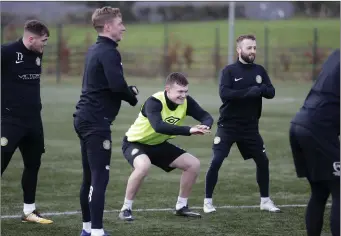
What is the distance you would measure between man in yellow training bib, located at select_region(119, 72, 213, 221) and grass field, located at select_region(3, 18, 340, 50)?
116ft

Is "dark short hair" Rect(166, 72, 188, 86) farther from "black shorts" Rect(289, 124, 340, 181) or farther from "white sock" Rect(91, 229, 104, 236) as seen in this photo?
"black shorts" Rect(289, 124, 340, 181)

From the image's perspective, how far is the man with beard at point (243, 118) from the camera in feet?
31.7

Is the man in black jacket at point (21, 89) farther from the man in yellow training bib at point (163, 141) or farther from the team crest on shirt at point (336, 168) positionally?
the team crest on shirt at point (336, 168)

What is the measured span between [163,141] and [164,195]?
1.53 meters

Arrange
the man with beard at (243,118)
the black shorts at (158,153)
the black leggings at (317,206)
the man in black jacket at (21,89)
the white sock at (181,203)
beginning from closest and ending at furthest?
the black leggings at (317,206) → the man in black jacket at (21,89) → the black shorts at (158,153) → the white sock at (181,203) → the man with beard at (243,118)

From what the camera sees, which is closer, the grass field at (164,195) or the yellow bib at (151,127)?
the grass field at (164,195)

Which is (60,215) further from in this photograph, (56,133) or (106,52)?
(56,133)

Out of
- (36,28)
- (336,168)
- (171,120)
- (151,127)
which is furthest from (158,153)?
(336,168)

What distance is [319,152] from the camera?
695 cm

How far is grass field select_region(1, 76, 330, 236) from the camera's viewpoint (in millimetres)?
8672

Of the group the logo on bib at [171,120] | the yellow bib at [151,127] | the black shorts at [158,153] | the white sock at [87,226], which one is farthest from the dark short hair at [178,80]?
the white sock at [87,226]

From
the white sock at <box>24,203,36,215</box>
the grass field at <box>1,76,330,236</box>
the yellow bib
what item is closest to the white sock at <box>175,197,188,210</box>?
the grass field at <box>1,76,330,236</box>

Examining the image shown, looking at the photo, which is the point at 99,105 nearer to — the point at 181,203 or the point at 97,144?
the point at 97,144

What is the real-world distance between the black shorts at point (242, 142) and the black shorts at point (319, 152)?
2.63 metres
